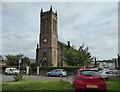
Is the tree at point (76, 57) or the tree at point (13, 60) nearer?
the tree at point (76, 57)

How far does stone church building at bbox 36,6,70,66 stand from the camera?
8000 cm

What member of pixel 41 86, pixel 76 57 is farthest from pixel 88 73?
pixel 76 57

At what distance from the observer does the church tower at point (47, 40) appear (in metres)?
80.0

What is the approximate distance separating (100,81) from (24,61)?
67.1 metres

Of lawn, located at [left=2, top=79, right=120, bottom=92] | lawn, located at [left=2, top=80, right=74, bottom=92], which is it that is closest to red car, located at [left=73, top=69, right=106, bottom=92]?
lawn, located at [left=2, top=79, right=120, bottom=92]

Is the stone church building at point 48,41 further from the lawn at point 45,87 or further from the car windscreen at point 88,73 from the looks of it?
the car windscreen at point 88,73

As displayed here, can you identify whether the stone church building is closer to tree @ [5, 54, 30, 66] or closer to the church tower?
the church tower

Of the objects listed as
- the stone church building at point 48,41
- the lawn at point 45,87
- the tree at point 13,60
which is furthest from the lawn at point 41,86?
the stone church building at point 48,41

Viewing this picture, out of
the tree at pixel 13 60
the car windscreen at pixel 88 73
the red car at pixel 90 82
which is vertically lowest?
the red car at pixel 90 82

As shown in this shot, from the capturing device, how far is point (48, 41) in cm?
8156

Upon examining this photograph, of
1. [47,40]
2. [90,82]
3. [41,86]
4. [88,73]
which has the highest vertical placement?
[47,40]

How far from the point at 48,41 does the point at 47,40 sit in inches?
17.9

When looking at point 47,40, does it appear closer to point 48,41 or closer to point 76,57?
point 48,41

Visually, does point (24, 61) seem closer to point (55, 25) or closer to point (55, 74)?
point (55, 25)
